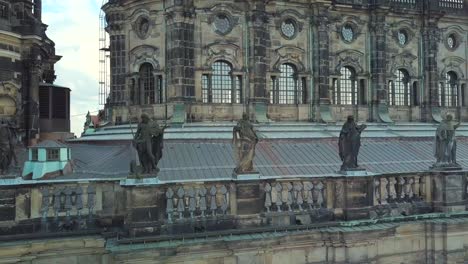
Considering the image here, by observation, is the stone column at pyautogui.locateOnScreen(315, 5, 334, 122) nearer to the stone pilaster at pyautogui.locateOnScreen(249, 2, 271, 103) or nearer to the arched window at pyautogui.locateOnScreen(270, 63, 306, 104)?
the arched window at pyautogui.locateOnScreen(270, 63, 306, 104)

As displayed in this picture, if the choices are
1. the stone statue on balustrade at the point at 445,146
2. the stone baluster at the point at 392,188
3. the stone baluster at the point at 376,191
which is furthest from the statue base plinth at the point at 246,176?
the stone statue on balustrade at the point at 445,146

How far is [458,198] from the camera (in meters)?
17.5

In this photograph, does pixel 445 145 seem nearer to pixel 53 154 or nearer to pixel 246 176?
pixel 246 176

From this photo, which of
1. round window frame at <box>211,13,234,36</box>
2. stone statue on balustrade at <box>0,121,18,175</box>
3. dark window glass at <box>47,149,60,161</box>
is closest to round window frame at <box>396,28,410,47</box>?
round window frame at <box>211,13,234,36</box>

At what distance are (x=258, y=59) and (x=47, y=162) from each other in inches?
403

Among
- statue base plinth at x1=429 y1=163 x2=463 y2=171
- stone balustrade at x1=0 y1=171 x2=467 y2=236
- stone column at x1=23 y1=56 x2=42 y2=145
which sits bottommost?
stone balustrade at x1=0 y1=171 x2=467 y2=236

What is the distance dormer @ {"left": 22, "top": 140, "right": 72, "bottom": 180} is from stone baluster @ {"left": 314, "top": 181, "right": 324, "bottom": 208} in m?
10.1

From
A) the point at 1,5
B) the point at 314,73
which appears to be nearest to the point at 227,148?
the point at 314,73

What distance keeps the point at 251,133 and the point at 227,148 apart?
6.73 metres

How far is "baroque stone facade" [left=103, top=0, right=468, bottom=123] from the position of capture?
22969 mm

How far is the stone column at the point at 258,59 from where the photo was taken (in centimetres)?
2347

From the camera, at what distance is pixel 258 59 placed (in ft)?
77.1

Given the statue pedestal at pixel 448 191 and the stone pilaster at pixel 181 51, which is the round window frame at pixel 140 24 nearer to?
the stone pilaster at pixel 181 51

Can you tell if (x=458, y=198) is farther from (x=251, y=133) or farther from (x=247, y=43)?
(x=247, y=43)
